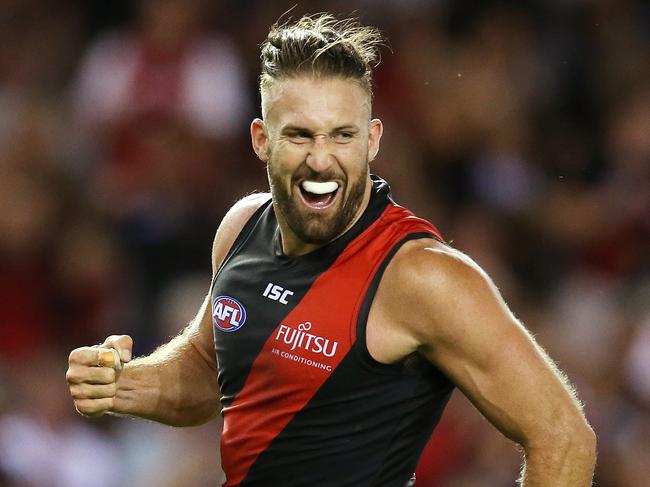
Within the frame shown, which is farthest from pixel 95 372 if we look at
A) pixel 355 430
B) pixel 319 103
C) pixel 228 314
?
pixel 319 103

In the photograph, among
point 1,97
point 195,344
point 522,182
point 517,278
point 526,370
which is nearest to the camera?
point 526,370

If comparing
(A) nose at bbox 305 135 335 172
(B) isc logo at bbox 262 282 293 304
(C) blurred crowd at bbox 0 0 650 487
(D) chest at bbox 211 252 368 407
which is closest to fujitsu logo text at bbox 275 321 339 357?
(D) chest at bbox 211 252 368 407

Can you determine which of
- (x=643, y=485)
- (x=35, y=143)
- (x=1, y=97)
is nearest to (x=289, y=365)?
(x=643, y=485)

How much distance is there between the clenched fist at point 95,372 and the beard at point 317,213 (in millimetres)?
733

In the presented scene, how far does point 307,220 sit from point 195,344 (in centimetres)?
97

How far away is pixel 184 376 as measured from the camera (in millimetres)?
5035

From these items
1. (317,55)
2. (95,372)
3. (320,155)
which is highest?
(317,55)

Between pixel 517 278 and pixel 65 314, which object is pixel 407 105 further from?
pixel 65 314

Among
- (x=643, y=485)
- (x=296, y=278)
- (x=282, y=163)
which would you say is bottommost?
(x=643, y=485)

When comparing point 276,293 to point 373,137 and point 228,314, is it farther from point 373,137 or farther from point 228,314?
point 373,137

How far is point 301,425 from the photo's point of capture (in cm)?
429

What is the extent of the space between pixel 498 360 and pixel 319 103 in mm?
1010

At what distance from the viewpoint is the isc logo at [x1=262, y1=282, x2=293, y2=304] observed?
4414mm

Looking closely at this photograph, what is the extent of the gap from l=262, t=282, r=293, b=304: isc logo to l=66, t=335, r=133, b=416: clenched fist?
517mm
